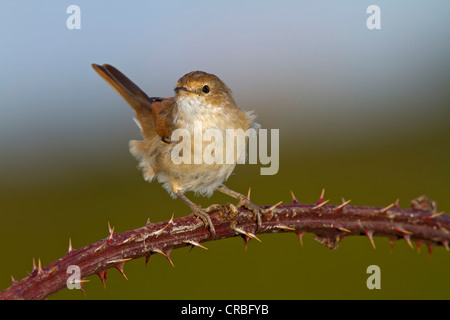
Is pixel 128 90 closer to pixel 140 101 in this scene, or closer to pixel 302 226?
pixel 140 101

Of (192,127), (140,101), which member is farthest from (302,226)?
(140,101)

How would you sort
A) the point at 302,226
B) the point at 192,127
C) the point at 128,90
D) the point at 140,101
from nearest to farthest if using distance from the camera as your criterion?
the point at 302,226
the point at 192,127
the point at 140,101
the point at 128,90

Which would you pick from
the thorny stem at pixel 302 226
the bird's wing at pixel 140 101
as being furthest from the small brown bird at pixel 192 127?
the thorny stem at pixel 302 226

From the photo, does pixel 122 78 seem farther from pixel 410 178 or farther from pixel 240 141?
pixel 410 178

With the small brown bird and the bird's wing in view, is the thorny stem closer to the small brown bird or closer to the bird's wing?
the small brown bird

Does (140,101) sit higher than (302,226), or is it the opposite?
(140,101)

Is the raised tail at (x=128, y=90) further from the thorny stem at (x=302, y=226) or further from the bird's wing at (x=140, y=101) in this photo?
the thorny stem at (x=302, y=226)

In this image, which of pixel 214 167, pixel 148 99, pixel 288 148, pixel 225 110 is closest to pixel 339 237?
pixel 214 167

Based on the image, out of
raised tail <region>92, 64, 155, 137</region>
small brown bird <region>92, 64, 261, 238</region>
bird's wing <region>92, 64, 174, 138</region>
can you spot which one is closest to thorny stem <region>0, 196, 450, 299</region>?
small brown bird <region>92, 64, 261, 238</region>
